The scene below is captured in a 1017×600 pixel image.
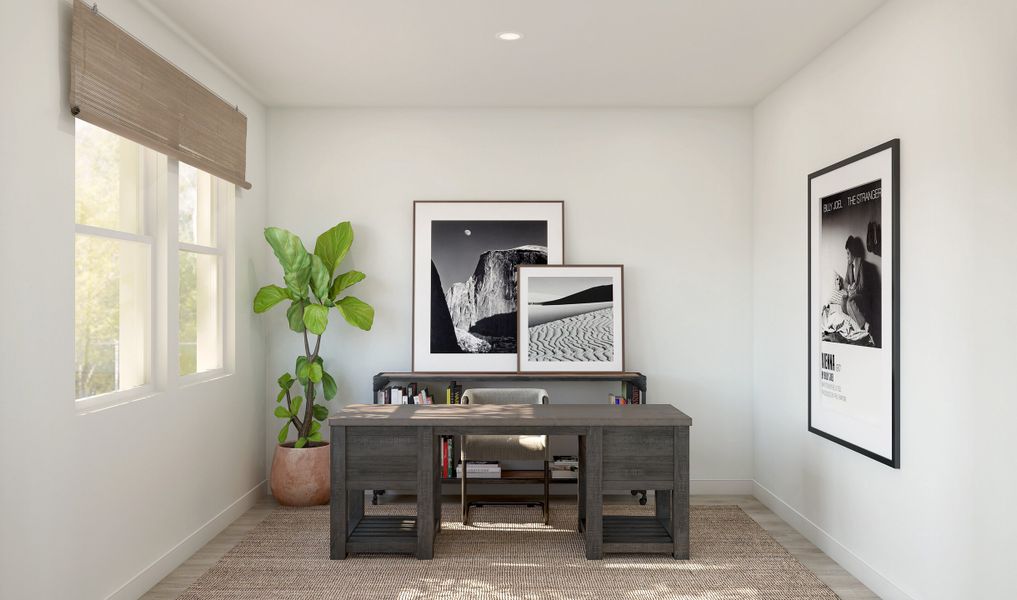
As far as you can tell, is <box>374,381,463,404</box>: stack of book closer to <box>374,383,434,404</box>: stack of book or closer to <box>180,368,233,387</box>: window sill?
<box>374,383,434,404</box>: stack of book

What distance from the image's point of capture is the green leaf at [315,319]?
4.86 meters

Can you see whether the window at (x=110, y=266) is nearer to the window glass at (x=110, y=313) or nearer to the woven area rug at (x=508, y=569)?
the window glass at (x=110, y=313)

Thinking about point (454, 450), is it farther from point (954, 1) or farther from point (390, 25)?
point (954, 1)

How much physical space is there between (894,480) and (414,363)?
321 cm

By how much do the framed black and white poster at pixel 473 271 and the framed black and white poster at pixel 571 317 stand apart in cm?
10

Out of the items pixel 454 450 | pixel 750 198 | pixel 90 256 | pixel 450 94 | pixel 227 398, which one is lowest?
pixel 454 450

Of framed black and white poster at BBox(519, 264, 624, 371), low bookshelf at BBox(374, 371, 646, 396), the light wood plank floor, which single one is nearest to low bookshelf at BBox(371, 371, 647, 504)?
low bookshelf at BBox(374, 371, 646, 396)

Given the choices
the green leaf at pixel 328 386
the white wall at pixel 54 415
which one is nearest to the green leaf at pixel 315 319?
the green leaf at pixel 328 386

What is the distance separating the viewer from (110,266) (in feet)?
11.4

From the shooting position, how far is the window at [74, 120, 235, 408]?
10.7ft

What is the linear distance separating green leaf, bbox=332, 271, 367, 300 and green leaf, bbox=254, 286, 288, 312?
0.34 m

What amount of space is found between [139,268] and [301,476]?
1.89m

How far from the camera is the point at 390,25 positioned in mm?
3859

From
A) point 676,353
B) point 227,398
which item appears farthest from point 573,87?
point 227,398
